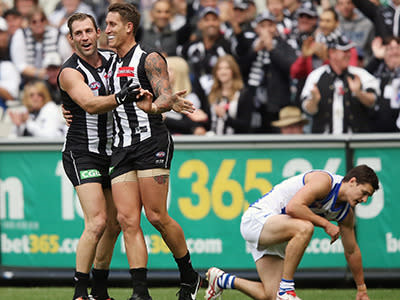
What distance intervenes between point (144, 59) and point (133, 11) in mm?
462

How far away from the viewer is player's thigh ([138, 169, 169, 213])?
23.0 feet

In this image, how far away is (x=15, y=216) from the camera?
9.47 m

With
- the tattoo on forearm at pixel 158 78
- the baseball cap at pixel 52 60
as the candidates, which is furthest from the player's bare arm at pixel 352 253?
the baseball cap at pixel 52 60

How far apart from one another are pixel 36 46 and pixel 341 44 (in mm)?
4729

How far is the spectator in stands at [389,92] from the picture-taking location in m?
10.3

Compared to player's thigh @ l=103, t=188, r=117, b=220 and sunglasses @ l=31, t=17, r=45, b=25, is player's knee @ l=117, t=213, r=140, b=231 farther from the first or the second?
sunglasses @ l=31, t=17, r=45, b=25

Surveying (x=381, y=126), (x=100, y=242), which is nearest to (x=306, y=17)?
(x=381, y=126)

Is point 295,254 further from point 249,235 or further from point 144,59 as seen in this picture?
point 144,59

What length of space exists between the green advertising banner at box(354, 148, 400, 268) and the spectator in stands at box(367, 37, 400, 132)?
48.0 inches

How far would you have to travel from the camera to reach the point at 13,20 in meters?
13.1

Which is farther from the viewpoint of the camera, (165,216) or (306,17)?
(306,17)

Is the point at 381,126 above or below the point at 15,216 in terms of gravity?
above

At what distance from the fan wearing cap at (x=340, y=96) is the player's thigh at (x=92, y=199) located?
396 cm

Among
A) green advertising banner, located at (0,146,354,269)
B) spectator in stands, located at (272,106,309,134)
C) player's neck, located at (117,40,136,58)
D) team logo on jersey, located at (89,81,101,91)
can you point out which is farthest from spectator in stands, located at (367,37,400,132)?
team logo on jersey, located at (89,81,101,91)
